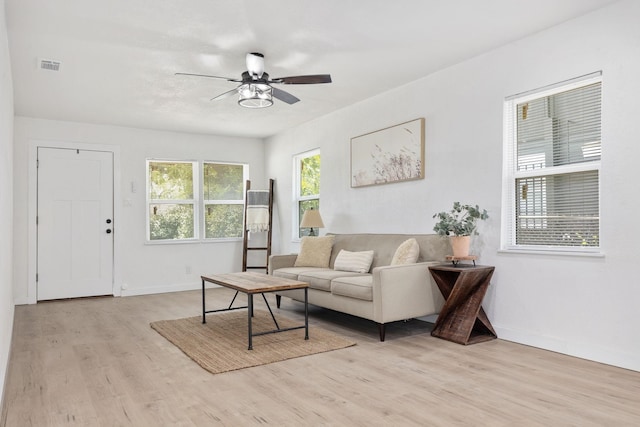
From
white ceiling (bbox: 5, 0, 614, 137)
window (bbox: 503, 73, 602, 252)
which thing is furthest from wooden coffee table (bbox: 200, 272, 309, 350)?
white ceiling (bbox: 5, 0, 614, 137)

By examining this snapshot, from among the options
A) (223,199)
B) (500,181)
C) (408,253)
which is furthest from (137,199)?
(500,181)

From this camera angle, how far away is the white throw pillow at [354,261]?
15.1ft

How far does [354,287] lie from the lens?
393 centimetres

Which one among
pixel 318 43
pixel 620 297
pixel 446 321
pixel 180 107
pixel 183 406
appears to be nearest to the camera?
pixel 183 406

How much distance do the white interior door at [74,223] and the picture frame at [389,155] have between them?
11.6 ft

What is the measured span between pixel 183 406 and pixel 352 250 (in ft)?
9.67

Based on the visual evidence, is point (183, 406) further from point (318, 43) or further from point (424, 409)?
point (318, 43)

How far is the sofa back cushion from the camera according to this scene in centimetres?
415

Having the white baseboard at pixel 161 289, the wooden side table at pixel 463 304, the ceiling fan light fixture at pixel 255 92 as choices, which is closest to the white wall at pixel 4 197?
the ceiling fan light fixture at pixel 255 92

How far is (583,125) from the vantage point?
3.34 metres

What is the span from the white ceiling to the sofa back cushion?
1584 millimetres

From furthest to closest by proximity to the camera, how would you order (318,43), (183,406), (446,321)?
(446,321) < (318,43) < (183,406)

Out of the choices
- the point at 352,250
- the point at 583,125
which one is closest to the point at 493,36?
the point at 583,125

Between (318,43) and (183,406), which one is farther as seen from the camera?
(318,43)
